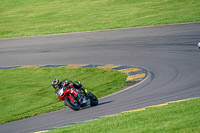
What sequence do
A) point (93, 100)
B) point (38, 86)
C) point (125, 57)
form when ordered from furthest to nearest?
point (125, 57) < point (38, 86) < point (93, 100)

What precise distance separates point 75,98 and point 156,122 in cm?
567

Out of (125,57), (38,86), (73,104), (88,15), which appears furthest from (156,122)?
(88,15)

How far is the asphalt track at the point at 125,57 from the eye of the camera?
14.3 m

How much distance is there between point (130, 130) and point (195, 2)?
92.4 ft

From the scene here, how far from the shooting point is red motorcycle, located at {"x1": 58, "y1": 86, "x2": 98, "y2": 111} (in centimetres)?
1464

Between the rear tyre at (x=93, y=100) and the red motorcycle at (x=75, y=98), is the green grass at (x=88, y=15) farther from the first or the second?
the red motorcycle at (x=75, y=98)

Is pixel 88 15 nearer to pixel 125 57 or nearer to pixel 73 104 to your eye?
pixel 125 57

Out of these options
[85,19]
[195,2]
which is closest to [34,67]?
[85,19]

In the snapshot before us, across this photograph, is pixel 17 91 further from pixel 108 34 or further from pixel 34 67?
pixel 108 34

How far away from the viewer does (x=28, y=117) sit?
15023 mm

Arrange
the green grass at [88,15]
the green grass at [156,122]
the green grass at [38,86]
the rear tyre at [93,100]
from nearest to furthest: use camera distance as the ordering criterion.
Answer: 1. the green grass at [156,122]
2. the rear tyre at [93,100]
3. the green grass at [38,86]
4. the green grass at [88,15]

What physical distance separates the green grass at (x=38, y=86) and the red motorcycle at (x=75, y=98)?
102cm

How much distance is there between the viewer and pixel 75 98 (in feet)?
48.6

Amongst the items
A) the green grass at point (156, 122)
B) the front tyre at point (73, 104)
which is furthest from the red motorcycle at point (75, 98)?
the green grass at point (156, 122)
